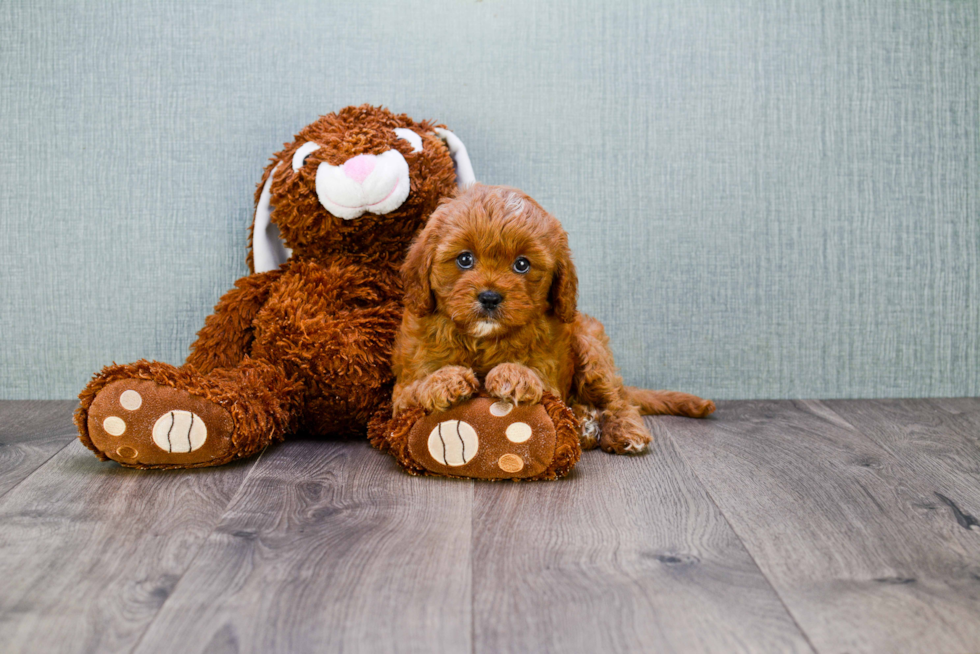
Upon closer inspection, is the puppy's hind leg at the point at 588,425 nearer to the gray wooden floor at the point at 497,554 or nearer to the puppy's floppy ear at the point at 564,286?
the gray wooden floor at the point at 497,554

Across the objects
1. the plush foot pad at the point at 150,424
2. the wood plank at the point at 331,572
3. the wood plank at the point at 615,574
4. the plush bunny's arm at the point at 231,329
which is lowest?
the wood plank at the point at 615,574

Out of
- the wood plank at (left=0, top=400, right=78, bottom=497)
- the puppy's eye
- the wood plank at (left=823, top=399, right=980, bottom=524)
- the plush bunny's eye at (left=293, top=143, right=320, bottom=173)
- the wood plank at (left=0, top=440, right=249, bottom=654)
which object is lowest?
the wood plank at (left=823, top=399, right=980, bottom=524)

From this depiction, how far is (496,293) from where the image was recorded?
1346 mm

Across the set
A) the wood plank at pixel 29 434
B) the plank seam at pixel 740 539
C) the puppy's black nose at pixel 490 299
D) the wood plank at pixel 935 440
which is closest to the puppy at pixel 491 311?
the puppy's black nose at pixel 490 299

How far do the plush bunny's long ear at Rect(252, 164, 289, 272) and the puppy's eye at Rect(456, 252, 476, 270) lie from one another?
56cm

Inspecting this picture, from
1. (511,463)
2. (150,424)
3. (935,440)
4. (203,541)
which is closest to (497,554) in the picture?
(511,463)

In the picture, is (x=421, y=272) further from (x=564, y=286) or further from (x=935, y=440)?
(x=935, y=440)

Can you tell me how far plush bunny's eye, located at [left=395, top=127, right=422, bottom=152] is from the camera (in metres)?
1.68

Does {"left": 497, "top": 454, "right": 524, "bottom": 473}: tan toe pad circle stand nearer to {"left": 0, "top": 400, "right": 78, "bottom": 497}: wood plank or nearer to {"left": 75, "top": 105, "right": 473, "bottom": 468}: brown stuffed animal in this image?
{"left": 75, "top": 105, "right": 473, "bottom": 468}: brown stuffed animal

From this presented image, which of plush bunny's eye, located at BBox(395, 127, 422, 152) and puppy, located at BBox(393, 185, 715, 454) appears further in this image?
plush bunny's eye, located at BBox(395, 127, 422, 152)

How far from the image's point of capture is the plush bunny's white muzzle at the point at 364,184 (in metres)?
1.60

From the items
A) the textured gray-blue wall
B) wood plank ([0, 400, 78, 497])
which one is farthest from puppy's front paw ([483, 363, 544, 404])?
wood plank ([0, 400, 78, 497])

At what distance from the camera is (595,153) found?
78.4 inches

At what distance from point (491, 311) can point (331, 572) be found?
51 cm
